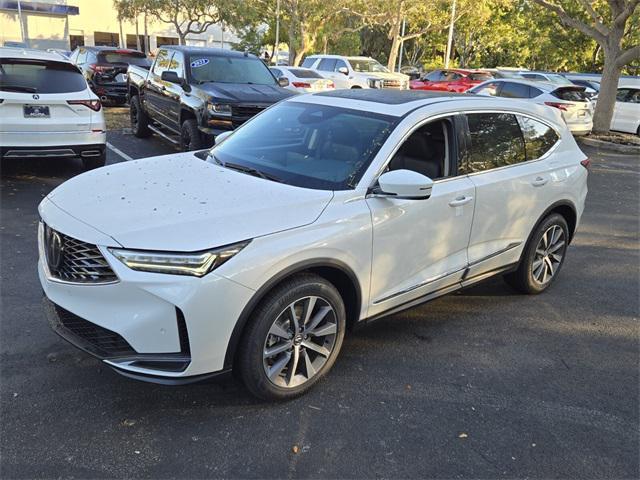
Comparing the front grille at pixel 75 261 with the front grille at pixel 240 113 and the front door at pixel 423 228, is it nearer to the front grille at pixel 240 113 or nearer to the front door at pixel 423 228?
the front door at pixel 423 228

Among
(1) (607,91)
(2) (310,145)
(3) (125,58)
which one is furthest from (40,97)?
(1) (607,91)

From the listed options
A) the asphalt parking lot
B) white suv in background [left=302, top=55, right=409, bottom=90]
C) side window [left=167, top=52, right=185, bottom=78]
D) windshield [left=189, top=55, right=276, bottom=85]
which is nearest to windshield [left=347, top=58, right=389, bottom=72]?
white suv in background [left=302, top=55, right=409, bottom=90]

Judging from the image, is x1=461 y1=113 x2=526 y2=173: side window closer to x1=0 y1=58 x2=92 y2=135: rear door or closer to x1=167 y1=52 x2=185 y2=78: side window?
x1=0 y1=58 x2=92 y2=135: rear door

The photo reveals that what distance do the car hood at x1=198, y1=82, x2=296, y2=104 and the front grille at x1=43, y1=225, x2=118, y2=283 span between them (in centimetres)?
575

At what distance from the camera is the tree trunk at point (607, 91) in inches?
601

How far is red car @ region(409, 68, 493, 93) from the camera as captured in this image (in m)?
22.0

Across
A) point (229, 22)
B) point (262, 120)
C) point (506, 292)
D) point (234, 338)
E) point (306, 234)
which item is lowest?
point (506, 292)

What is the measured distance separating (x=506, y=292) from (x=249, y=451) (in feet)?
10.2

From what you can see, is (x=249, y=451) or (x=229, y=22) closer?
(x=249, y=451)

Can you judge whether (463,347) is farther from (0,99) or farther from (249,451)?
(0,99)

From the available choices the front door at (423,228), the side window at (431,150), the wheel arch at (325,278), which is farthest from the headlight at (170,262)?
the side window at (431,150)

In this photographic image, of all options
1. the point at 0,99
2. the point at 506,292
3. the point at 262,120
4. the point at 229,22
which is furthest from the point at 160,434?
the point at 229,22

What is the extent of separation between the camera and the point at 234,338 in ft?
9.39

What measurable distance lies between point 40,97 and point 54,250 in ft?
16.2
